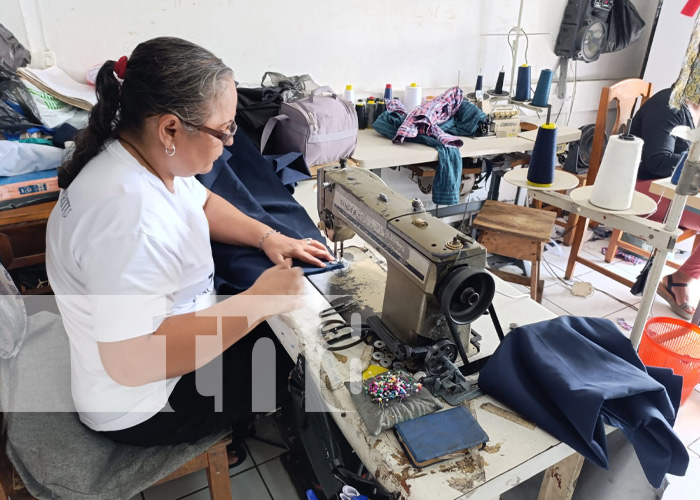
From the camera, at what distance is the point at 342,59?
3158 mm

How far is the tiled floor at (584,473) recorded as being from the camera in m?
1.16

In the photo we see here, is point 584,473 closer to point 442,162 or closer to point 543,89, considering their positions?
point 442,162

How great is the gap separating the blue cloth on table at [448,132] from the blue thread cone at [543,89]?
0.54 m

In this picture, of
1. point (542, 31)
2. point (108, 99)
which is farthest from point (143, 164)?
point (542, 31)

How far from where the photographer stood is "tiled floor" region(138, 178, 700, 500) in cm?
116

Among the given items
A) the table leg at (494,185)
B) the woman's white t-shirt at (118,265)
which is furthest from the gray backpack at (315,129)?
the table leg at (494,185)

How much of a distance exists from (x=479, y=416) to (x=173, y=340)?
63 centimetres

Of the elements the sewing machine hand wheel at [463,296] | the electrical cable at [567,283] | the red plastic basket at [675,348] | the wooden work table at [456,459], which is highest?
the sewing machine hand wheel at [463,296]

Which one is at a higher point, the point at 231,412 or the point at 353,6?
the point at 353,6

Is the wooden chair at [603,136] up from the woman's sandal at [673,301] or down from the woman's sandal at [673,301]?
up

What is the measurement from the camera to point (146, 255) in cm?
96

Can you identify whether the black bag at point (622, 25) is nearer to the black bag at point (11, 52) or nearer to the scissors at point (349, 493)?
the black bag at point (11, 52)

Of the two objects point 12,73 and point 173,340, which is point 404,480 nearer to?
point 173,340

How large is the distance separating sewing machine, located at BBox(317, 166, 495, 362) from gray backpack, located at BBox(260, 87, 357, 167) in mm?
1105
